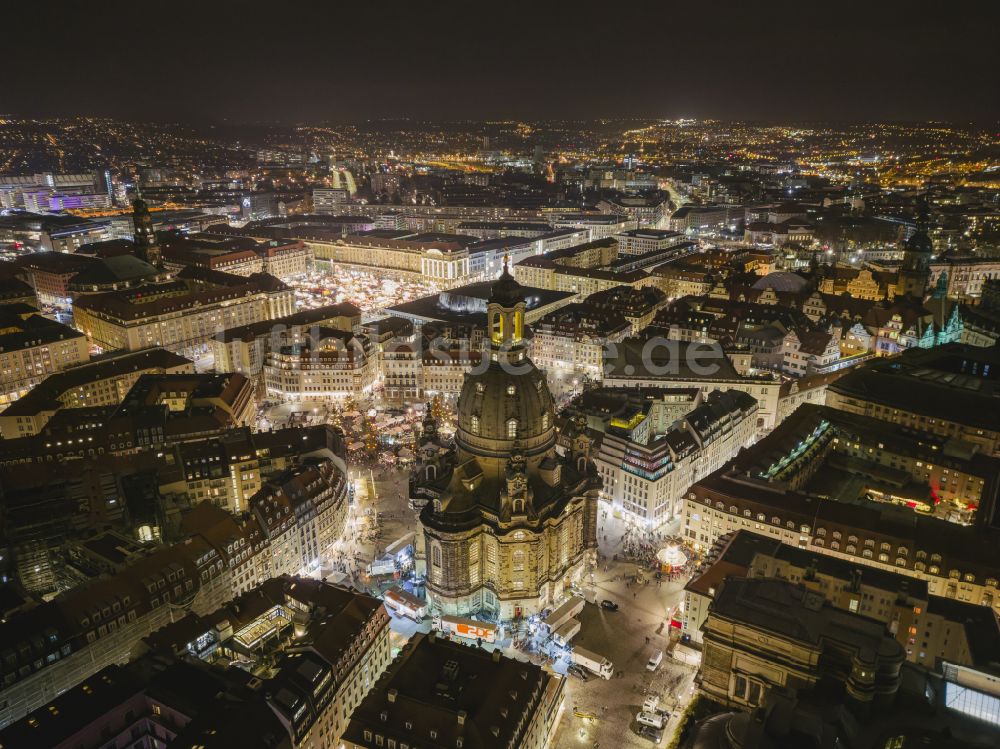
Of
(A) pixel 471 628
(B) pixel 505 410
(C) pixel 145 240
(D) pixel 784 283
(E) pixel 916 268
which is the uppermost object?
(C) pixel 145 240

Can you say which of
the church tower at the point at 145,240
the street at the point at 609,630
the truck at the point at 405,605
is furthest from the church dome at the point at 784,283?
the church tower at the point at 145,240

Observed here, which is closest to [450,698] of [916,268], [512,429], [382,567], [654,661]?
[654,661]

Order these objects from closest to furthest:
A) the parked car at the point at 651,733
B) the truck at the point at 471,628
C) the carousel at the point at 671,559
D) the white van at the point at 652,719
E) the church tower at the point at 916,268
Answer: the parked car at the point at 651,733 < the white van at the point at 652,719 < the truck at the point at 471,628 < the carousel at the point at 671,559 < the church tower at the point at 916,268

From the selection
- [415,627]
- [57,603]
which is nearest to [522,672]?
[415,627]

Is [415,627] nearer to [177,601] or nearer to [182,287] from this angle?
[177,601]

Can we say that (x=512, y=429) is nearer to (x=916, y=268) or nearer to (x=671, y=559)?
(x=671, y=559)

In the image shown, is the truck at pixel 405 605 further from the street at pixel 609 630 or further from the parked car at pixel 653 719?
the parked car at pixel 653 719
